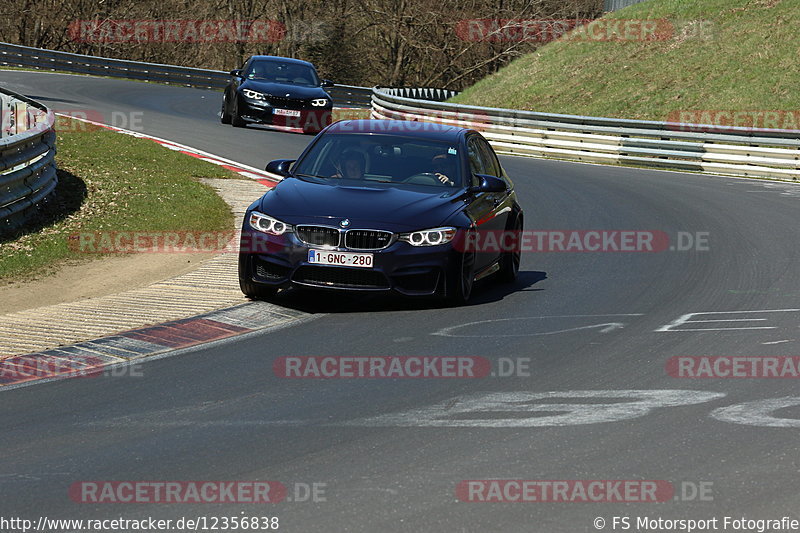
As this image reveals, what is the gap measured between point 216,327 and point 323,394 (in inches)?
86.9

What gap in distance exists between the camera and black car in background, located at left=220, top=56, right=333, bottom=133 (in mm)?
27109

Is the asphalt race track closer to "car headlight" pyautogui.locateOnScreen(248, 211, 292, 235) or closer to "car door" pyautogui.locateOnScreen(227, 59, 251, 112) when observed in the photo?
"car headlight" pyautogui.locateOnScreen(248, 211, 292, 235)

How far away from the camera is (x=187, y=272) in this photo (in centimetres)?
1207

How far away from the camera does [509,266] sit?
39.5 feet

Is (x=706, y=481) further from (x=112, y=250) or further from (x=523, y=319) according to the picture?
(x=112, y=250)

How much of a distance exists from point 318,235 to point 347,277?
42 cm

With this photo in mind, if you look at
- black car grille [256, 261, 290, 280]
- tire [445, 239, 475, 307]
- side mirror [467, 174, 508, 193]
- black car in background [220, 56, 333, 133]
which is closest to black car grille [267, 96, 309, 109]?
black car in background [220, 56, 333, 133]

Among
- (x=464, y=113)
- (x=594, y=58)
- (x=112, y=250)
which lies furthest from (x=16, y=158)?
(x=594, y=58)

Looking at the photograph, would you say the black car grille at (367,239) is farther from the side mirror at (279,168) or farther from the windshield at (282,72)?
the windshield at (282,72)

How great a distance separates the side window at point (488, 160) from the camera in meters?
12.3

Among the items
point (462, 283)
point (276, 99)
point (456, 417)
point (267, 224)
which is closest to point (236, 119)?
point (276, 99)

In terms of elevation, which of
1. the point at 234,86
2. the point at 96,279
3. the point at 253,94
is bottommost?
the point at 96,279

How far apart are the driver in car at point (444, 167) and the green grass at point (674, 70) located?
87.3 ft

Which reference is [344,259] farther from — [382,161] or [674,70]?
[674,70]
